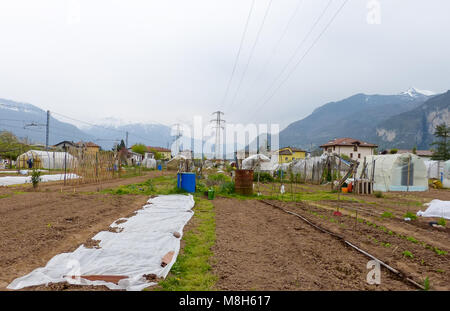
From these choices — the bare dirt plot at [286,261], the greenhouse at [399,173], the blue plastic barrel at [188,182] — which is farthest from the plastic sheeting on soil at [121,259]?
the greenhouse at [399,173]

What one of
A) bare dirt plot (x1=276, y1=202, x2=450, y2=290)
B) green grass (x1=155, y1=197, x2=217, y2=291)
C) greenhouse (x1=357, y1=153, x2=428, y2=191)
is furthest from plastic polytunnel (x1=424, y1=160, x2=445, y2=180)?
green grass (x1=155, y1=197, x2=217, y2=291)

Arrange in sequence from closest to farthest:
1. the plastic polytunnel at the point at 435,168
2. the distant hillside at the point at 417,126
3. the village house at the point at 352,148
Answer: the plastic polytunnel at the point at 435,168 → the village house at the point at 352,148 → the distant hillside at the point at 417,126

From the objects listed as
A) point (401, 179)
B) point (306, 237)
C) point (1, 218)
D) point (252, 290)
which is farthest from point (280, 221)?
point (401, 179)

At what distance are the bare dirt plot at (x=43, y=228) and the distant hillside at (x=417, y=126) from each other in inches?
5474

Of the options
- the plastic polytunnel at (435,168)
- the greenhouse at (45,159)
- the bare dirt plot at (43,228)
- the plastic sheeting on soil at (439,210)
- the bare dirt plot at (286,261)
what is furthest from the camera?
the greenhouse at (45,159)

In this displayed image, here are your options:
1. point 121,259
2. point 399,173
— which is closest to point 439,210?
point 121,259

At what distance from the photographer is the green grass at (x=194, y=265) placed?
3293mm

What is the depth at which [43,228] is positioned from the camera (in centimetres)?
567

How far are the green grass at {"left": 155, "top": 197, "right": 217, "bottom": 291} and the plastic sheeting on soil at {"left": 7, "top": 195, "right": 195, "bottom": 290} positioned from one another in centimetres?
14

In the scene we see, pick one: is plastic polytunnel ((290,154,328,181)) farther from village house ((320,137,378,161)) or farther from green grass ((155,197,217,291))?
village house ((320,137,378,161))

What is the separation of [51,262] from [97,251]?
0.66m

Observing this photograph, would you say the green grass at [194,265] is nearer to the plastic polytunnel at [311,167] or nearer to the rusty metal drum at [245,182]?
the rusty metal drum at [245,182]

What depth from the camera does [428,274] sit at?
3.84m

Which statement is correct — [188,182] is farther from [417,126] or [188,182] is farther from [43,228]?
[417,126]
